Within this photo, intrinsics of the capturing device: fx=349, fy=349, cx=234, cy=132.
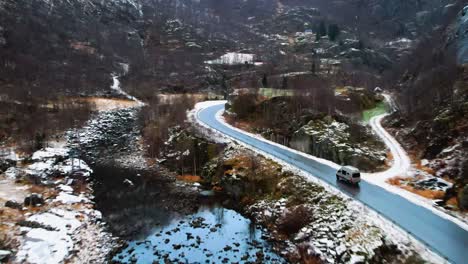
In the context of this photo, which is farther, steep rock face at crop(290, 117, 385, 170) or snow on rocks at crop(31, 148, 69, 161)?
snow on rocks at crop(31, 148, 69, 161)

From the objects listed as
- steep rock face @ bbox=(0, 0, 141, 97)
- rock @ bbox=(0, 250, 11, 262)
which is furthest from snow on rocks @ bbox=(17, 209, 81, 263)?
steep rock face @ bbox=(0, 0, 141, 97)

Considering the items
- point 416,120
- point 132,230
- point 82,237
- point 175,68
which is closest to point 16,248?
point 82,237

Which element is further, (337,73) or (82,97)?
(337,73)

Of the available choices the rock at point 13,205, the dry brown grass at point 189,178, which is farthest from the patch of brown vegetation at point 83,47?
the rock at point 13,205

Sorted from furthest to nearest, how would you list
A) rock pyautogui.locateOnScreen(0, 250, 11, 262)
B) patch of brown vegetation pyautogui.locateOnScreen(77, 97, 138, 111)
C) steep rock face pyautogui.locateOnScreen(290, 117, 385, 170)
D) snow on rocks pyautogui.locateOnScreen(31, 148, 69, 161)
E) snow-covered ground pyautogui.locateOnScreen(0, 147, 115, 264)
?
patch of brown vegetation pyautogui.locateOnScreen(77, 97, 138, 111)
snow on rocks pyautogui.locateOnScreen(31, 148, 69, 161)
steep rock face pyautogui.locateOnScreen(290, 117, 385, 170)
snow-covered ground pyautogui.locateOnScreen(0, 147, 115, 264)
rock pyautogui.locateOnScreen(0, 250, 11, 262)

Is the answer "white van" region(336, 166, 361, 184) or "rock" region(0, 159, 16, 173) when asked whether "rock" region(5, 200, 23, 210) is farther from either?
"white van" region(336, 166, 361, 184)

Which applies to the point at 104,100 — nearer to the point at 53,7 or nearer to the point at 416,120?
the point at 416,120

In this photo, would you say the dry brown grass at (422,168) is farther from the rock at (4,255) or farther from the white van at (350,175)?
the rock at (4,255)
